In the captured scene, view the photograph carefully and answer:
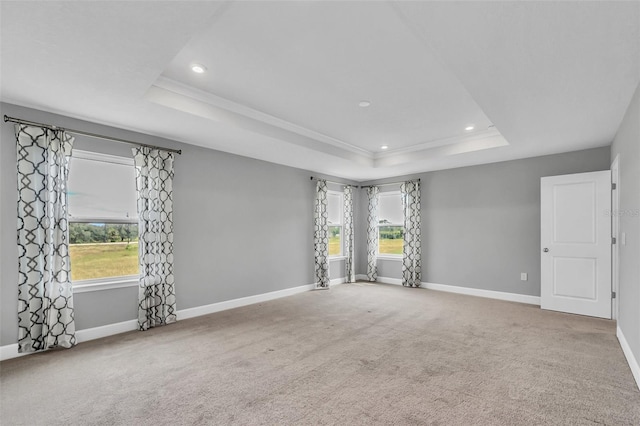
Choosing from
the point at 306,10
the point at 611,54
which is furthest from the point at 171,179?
the point at 611,54

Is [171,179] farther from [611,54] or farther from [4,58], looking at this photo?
[611,54]

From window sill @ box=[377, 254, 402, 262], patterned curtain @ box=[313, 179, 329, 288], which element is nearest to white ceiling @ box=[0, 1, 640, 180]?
patterned curtain @ box=[313, 179, 329, 288]

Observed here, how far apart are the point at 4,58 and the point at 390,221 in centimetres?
630

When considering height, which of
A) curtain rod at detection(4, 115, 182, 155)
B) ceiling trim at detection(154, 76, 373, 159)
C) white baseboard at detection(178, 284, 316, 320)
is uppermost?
ceiling trim at detection(154, 76, 373, 159)

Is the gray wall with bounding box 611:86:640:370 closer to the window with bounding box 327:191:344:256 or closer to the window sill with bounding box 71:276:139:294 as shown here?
the window with bounding box 327:191:344:256

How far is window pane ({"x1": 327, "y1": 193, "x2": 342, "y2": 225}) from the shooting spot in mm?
6993

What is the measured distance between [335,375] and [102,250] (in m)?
3.02

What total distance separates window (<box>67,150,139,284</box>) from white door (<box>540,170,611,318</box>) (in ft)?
19.0

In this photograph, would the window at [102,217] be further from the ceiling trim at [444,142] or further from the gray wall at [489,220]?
the gray wall at [489,220]

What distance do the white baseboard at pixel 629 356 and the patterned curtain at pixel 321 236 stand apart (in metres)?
4.27

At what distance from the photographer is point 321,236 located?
637cm

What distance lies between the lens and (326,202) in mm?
6508

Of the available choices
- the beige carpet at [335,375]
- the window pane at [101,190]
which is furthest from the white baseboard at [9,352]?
the window pane at [101,190]

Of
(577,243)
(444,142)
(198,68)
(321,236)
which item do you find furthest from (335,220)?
(198,68)
